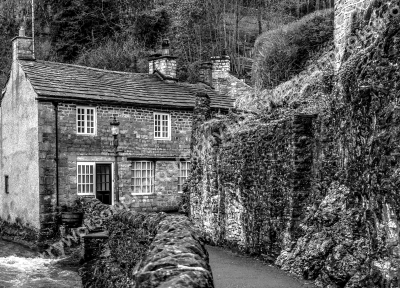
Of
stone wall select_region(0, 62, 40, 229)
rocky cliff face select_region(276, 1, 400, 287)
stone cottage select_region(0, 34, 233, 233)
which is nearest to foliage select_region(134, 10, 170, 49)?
stone cottage select_region(0, 34, 233, 233)

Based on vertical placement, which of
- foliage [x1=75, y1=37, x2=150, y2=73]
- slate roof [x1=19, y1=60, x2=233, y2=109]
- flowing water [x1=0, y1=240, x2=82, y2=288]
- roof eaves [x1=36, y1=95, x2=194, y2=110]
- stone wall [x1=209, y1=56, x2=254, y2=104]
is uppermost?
foliage [x1=75, y1=37, x2=150, y2=73]

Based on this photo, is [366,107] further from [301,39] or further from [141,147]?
[141,147]

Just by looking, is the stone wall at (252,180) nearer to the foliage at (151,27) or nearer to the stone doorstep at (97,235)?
the stone doorstep at (97,235)

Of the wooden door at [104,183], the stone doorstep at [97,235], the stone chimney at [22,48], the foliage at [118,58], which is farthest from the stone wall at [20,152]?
the foliage at [118,58]

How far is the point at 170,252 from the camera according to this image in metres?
5.22

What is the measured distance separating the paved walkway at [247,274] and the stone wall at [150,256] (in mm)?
1687

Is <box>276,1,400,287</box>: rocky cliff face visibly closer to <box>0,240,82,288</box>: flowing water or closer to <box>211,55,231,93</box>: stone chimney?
<box>0,240,82,288</box>: flowing water

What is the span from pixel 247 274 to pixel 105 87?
17114 mm

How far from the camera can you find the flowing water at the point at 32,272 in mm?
15727

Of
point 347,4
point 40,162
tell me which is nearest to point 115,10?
point 40,162

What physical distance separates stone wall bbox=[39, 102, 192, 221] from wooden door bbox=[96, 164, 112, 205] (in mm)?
378

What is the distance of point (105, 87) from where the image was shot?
25422 mm

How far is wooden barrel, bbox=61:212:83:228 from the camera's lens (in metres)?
21.6

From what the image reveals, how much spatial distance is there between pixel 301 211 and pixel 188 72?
29201 mm
